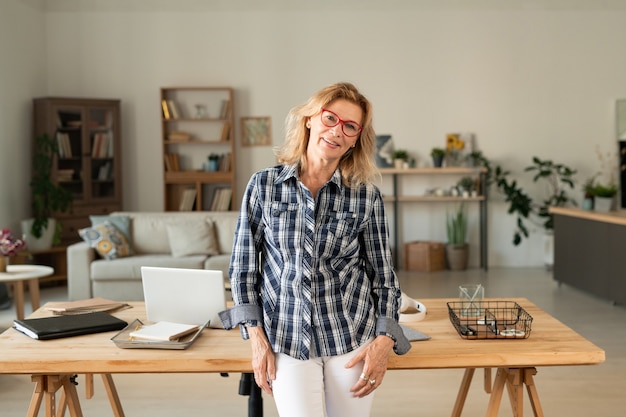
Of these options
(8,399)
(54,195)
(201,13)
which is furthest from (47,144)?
(8,399)

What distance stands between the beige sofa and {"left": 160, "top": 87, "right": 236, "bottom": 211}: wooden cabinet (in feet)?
6.60

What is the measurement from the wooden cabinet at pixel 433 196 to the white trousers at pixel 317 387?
7.12m

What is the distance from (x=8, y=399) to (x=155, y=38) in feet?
20.2

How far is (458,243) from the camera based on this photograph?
9484 mm

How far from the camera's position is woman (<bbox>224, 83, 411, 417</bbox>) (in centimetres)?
223

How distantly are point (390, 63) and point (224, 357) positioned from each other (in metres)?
7.62

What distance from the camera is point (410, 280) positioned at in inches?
341

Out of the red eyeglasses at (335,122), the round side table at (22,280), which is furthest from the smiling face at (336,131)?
the round side table at (22,280)

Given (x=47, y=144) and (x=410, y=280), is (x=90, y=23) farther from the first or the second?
(x=410, y=280)

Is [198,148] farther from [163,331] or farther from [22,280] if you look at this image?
[163,331]

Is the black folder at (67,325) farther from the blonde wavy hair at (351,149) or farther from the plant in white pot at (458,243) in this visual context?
the plant in white pot at (458,243)

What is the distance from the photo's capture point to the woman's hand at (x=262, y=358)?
2227mm

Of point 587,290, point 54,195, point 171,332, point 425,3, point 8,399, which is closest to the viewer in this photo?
point 171,332

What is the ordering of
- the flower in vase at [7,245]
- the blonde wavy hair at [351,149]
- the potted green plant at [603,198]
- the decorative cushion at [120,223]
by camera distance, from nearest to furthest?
the blonde wavy hair at [351,149], the flower in vase at [7,245], the decorative cushion at [120,223], the potted green plant at [603,198]
